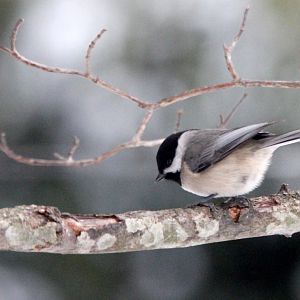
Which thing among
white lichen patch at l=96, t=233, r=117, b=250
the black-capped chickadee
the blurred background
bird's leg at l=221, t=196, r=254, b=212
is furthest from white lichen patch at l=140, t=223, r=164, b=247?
the blurred background

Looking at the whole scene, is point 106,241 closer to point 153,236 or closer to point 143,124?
point 153,236

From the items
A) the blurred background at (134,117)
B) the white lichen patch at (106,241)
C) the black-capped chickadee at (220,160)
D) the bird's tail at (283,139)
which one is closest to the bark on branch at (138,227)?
the white lichen patch at (106,241)

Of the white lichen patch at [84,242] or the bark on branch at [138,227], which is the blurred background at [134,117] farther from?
the white lichen patch at [84,242]

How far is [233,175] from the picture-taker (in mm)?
2859

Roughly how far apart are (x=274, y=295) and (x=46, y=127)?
176 cm

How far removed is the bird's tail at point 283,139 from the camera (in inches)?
104

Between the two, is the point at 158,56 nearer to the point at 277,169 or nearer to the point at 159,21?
the point at 159,21

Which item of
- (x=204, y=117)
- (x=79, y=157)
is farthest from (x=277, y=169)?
(x=79, y=157)

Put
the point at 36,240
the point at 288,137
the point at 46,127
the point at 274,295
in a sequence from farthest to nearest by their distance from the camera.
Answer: the point at 46,127 → the point at 274,295 → the point at 288,137 → the point at 36,240

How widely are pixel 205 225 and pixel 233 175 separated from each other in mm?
559

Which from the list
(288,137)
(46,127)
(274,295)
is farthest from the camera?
(46,127)

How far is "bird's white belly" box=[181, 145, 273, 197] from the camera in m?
2.85

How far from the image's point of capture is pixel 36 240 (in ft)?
6.52

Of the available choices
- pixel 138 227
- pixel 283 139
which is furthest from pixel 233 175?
pixel 138 227
